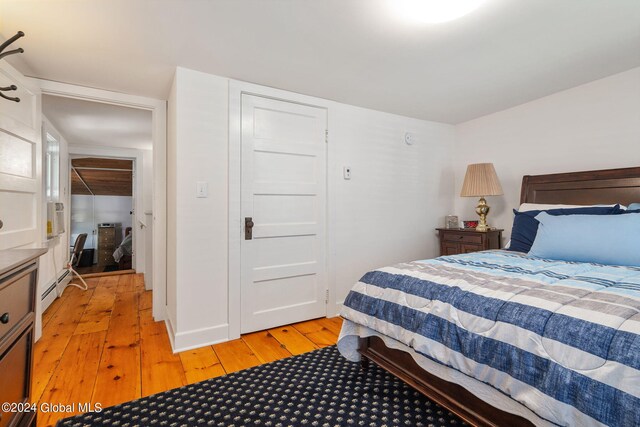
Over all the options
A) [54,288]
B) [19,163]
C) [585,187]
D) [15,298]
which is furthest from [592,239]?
[54,288]

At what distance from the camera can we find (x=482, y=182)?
310 cm

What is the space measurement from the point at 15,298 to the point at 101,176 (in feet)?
21.2

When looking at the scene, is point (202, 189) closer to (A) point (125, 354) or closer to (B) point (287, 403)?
(A) point (125, 354)

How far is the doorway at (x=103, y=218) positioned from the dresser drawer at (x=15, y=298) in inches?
233

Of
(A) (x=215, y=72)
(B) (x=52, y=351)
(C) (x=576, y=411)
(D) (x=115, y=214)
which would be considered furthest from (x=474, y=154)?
(D) (x=115, y=214)

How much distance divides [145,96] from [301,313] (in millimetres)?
2483

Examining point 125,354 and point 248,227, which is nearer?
point 125,354

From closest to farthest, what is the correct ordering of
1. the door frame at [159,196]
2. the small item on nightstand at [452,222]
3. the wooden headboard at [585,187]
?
the wooden headboard at [585,187]
the door frame at [159,196]
the small item on nightstand at [452,222]

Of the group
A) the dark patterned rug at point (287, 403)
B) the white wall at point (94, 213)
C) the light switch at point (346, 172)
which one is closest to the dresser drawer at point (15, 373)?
the dark patterned rug at point (287, 403)

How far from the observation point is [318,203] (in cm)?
295

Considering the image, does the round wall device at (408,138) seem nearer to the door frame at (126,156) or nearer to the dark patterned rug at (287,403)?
the dark patterned rug at (287,403)

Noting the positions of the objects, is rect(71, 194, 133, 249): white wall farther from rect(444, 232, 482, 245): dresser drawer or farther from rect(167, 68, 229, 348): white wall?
rect(444, 232, 482, 245): dresser drawer

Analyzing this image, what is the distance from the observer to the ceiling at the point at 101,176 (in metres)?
5.84

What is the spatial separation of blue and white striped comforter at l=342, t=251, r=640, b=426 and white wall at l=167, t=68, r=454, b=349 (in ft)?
Answer: 3.98
